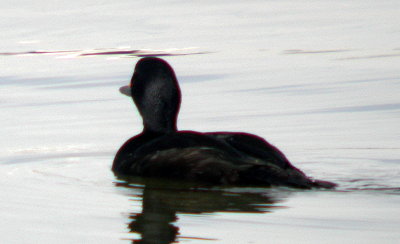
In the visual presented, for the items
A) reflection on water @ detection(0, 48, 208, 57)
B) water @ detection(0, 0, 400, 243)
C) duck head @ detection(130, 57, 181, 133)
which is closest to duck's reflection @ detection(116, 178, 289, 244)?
water @ detection(0, 0, 400, 243)

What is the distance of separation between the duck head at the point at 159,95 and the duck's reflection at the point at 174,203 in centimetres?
89

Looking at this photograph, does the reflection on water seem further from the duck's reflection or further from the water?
the duck's reflection

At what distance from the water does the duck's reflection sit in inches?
0.6

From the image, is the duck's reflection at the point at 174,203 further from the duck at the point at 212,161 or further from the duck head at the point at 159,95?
the duck head at the point at 159,95

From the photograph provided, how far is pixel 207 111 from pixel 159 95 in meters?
2.53

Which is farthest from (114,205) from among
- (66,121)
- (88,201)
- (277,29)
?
(277,29)

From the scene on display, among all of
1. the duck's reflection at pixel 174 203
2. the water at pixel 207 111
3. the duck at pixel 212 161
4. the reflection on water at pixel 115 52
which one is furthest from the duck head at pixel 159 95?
the reflection on water at pixel 115 52

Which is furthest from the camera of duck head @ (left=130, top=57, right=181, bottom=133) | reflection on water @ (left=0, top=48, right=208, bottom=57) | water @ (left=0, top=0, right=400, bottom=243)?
reflection on water @ (left=0, top=48, right=208, bottom=57)

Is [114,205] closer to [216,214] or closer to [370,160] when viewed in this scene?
[216,214]

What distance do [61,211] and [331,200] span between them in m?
1.62

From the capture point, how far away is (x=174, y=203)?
6.94 meters

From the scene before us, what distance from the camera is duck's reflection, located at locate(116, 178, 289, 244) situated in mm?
6145

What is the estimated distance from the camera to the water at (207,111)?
628 centimetres

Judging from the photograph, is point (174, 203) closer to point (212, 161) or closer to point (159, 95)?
point (212, 161)
